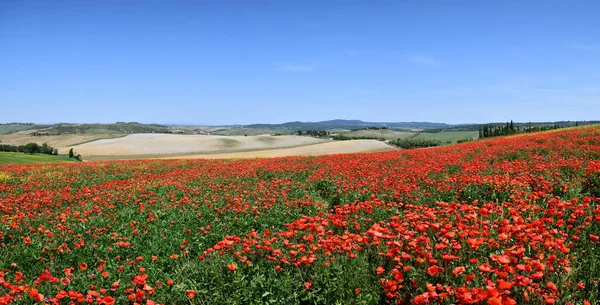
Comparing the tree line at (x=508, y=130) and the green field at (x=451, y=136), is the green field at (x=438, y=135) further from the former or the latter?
the tree line at (x=508, y=130)

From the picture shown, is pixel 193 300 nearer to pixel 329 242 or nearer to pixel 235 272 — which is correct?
pixel 235 272

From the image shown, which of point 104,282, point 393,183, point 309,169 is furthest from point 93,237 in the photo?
point 309,169

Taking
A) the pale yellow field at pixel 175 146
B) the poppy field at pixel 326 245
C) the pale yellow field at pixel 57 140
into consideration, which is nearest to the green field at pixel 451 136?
the pale yellow field at pixel 175 146

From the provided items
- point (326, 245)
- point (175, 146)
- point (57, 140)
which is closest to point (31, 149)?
point (175, 146)

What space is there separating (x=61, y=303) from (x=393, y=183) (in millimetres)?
7752

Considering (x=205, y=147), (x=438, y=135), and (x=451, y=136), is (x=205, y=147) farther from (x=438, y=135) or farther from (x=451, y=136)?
(x=438, y=135)

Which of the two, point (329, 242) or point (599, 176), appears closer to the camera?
point (329, 242)

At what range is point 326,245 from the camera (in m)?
4.80

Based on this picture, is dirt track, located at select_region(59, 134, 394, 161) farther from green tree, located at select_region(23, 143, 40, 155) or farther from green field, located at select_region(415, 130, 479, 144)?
green field, located at select_region(415, 130, 479, 144)

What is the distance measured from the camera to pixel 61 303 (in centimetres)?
452

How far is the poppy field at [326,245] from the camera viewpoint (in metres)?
3.97

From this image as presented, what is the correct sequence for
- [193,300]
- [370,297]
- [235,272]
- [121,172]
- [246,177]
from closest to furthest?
→ [370,297], [193,300], [235,272], [246,177], [121,172]

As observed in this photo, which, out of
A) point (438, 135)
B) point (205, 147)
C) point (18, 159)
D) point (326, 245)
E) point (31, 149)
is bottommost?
point (205, 147)

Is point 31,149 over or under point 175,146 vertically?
over
